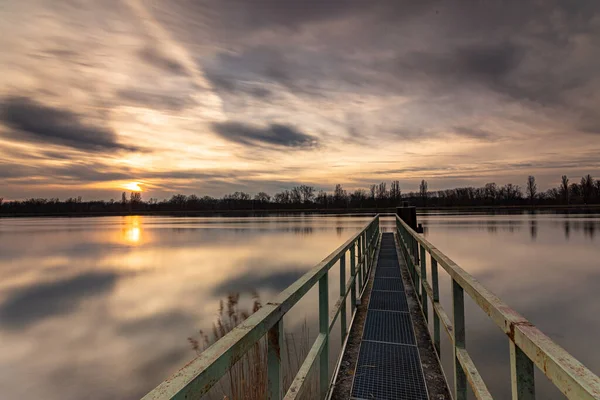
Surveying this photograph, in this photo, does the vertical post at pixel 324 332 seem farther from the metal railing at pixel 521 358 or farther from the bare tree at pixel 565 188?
the bare tree at pixel 565 188

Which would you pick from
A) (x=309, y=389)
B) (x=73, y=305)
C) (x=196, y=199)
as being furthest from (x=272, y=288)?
(x=196, y=199)

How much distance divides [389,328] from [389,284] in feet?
8.33

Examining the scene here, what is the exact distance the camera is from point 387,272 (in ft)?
27.7

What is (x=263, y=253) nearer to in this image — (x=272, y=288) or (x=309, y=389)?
(x=272, y=288)

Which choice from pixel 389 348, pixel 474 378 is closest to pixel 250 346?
pixel 474 378

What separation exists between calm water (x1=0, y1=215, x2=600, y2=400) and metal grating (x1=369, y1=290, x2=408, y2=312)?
2.48 meters

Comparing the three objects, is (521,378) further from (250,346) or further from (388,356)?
(388,356)

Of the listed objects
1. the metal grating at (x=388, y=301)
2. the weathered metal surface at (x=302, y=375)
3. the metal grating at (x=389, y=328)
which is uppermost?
the weathered metal surface at (x=302, y=375)

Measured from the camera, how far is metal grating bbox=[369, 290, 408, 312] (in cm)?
565

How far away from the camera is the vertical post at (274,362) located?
184 centimetres

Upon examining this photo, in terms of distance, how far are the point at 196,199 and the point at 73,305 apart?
137 m

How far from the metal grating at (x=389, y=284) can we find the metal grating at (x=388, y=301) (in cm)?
29

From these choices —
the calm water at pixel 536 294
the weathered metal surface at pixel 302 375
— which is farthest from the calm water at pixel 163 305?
the weathered metal surface at pixel 302 375

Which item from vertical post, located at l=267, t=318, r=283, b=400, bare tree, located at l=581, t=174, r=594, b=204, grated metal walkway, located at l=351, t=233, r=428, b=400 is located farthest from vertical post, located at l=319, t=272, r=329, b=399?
bare tree, located at l=581, t=174, r=594, b=204
